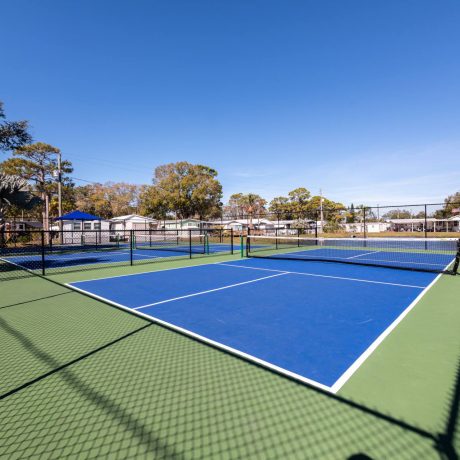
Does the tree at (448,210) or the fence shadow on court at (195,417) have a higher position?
the tree at (448,210)

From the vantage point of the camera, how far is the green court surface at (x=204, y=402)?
231 centimetres

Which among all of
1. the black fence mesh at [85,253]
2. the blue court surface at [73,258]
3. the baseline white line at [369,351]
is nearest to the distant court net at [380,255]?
the black fence mesh at [85,253]

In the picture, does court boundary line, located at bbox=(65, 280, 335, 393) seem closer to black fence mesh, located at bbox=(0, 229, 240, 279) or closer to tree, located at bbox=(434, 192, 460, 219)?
black fence mesh, located at bbox=(0, 229, 240, 279)

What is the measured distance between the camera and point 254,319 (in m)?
5.35

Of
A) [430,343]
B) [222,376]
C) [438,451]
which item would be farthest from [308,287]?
[438,451]

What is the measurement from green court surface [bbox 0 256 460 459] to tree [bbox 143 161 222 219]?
44.6m

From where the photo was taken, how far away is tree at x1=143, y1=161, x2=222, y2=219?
4847 cm

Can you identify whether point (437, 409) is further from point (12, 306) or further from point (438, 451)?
point (12, 306)

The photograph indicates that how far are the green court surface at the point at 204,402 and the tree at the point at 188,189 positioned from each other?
44614 mm

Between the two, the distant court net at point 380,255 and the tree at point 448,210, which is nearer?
the distant court net at point 380,255

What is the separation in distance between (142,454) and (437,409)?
8.77ft

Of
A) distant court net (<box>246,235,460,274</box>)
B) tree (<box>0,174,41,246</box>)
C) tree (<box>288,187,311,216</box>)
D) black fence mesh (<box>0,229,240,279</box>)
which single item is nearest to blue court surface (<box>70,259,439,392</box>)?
distant court net (<box>246,235,460,274</box>)

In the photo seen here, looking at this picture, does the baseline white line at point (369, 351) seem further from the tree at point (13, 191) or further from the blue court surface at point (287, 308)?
Answer: the tree at point (13, 191)

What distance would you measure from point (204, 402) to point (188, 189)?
47.7 metres
